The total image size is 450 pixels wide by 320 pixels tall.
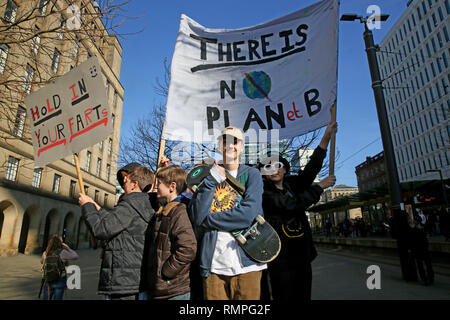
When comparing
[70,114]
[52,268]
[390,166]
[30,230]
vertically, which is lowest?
[52,268]

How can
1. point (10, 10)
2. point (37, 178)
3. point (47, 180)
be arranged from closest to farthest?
1. point (10, 10)
2. point (37, 178)
3. point (47, 180)

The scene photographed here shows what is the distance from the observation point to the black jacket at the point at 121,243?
2508mm

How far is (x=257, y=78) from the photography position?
3877mm

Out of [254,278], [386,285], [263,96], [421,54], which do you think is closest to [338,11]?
[263,96]

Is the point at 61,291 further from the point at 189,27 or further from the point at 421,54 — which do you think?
the point at 421,54

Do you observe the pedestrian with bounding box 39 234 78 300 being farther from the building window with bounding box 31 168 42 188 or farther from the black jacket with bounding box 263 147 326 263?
the building window with bounding box 31 168 42 188

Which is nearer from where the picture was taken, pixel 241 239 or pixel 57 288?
pixel 241 239

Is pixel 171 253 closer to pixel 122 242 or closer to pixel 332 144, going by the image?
pixel 122 242

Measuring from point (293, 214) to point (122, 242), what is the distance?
5.25ft

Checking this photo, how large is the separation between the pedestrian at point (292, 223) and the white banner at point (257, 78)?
2.25ft

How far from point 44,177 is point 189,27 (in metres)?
24.3

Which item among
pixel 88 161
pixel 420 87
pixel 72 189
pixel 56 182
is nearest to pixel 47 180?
pixel 56 182

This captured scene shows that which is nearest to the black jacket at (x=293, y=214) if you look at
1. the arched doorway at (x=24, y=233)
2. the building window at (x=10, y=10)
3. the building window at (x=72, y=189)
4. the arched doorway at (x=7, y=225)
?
the building window at (x=10, y=10)

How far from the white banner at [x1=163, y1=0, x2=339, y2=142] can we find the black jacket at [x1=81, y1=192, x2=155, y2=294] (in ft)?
3.91
